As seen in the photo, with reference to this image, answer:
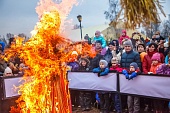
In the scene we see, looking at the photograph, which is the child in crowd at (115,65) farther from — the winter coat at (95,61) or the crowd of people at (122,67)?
the winter coat at (95,61)

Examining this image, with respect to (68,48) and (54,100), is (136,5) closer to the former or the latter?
(68,48)

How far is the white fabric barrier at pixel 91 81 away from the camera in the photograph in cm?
791

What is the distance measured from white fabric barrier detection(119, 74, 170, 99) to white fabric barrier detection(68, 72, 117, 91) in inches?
13.0

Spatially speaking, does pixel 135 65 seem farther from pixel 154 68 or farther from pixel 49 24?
pixel 49 24

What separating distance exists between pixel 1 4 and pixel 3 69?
8.01m

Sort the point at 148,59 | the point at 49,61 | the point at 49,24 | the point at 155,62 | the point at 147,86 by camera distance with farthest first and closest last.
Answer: the point at 148,59 < the point at 155,62 < the point at 147,86 < the point at 49,24 < the point at 49,61

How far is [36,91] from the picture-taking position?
4.73 metres

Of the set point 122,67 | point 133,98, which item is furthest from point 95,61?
point 133,98

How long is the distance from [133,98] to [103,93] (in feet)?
2.98

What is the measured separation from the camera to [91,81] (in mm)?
8469

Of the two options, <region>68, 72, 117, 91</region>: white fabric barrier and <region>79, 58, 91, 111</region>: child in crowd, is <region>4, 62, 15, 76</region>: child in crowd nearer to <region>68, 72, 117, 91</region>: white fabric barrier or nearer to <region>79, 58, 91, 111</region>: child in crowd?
<region>68, 72, 117, 91</region>: white fabric barrier

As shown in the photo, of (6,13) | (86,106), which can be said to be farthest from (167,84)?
(6,13)

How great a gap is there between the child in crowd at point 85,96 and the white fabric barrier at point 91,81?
227mm

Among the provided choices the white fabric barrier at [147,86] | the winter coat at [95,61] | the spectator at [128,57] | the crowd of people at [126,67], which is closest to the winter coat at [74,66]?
the crowd of people at [126,67]
